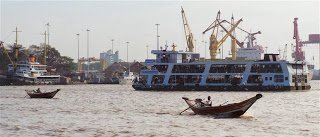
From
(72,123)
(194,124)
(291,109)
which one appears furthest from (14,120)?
(291,109)

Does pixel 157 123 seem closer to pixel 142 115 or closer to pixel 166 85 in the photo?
pixel 142 115

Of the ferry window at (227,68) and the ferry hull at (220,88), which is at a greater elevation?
the ferry window at (227,68)

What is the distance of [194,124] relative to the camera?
142 feet

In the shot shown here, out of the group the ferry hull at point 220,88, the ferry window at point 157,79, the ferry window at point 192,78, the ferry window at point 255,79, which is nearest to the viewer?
the ferry hull at point 220,88

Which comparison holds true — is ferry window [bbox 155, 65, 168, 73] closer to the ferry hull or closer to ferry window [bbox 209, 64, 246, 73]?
the ferry hull

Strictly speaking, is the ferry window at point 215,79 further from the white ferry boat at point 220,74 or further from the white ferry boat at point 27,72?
the white ferry boat at point 27,72

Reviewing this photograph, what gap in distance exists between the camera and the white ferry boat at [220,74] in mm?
107188

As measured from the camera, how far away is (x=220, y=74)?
111 m

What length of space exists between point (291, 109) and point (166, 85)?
2203 inches

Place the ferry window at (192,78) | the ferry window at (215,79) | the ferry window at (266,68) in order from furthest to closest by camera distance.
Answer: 1. the ferry window at (192,78)
2. the ferry window at (215,79)
3. the ferry window at (266,68)

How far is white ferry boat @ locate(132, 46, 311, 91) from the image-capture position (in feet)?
352

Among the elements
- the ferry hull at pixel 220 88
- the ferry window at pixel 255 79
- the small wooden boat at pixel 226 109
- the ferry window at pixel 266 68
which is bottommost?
the small wooden boat at pixel 226 109

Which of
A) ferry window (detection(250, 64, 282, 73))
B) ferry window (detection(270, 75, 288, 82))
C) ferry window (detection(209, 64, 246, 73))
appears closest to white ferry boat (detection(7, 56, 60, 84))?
ferry window (detection(209, 64, 246, 73))

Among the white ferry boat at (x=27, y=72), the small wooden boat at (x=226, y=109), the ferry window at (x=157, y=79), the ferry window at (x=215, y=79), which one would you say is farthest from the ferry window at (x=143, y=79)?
the white ferry boat at (x=27, y=72)
